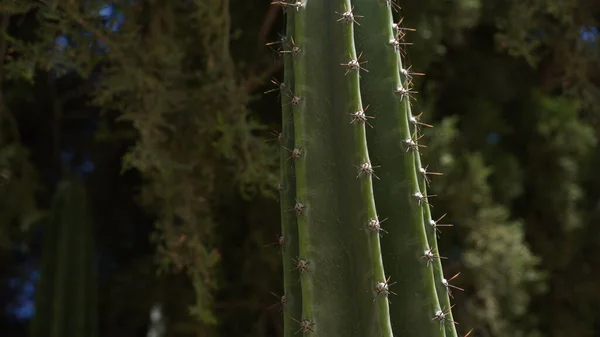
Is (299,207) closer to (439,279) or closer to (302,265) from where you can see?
(302,265)

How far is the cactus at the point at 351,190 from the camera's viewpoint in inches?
37.8

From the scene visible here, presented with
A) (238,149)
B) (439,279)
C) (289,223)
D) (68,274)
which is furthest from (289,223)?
(68,274)

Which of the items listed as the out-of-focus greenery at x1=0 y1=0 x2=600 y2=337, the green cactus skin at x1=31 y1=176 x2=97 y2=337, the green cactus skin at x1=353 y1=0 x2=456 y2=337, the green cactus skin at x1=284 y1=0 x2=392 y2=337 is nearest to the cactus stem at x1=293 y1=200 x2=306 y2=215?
the green cactus skin at x1=284 y1=0 x2=392 y2=337

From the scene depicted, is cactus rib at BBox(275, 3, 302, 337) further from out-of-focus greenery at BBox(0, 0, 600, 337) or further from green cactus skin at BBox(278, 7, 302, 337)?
out-of-focus greenery at BBox(0, 0, 600, 337)

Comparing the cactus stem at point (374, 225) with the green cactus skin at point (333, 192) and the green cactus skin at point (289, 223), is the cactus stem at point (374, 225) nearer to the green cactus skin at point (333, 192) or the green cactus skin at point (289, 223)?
the green cactus skin at point (333, 192)

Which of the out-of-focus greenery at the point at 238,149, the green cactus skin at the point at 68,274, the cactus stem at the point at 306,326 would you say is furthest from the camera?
the green cactus skin at the point at 68,274

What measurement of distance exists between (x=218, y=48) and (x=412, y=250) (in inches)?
36.4

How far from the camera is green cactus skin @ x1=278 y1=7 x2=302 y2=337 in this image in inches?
39.7

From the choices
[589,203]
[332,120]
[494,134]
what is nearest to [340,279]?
[332,120]

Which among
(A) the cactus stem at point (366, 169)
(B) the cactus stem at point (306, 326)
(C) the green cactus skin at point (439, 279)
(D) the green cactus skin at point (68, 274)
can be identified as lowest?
(B) the cactus stem at point (306, 326)

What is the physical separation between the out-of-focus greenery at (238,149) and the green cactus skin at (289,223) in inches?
25.1

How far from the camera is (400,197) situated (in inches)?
39.2

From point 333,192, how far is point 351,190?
0.03 m

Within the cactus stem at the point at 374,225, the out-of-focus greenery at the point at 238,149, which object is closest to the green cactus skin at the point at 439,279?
the cactus stem at the point at 374,225
